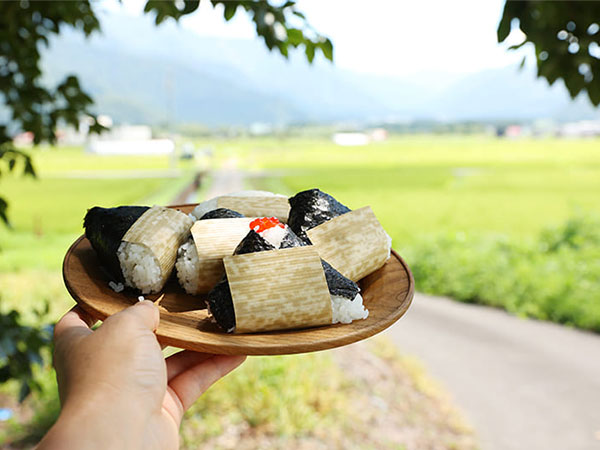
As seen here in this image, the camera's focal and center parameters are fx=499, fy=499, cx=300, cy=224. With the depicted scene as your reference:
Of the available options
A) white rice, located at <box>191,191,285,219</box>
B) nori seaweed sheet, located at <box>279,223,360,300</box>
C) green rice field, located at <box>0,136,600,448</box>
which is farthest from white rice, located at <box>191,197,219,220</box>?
green rice field, located at <box>0,136,600,448</box>

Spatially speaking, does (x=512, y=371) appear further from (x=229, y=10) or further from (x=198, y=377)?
(x=229, y=10)

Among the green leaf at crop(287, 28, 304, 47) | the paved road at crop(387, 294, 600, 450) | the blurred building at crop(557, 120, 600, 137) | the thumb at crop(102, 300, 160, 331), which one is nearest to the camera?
the thumb at crop(102, 300, 160, 331)

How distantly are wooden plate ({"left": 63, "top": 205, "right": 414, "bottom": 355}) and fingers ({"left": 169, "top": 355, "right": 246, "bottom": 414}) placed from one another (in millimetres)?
253

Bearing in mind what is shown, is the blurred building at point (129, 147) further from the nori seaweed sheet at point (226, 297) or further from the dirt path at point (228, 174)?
the nori seaweed sheet at point (226, 297)

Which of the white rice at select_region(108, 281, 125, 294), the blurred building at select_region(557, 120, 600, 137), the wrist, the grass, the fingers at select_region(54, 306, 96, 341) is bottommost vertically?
the blurred building at select_region(557, 120, 600, 137)

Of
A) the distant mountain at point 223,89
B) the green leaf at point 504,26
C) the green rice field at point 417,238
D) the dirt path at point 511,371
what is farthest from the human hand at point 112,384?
the distant mountain at point 223,89

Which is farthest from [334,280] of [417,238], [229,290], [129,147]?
[129,147]

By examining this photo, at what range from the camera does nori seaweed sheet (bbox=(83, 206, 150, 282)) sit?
4.45ft

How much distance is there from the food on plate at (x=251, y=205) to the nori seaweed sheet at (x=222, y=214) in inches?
3.3

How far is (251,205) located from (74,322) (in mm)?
627

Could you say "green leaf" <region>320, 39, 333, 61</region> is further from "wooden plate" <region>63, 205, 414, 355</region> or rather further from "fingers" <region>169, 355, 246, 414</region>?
"fingers" <region>169, 355, 246, 414</region>

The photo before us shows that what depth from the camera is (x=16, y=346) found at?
2.30m

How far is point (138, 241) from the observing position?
4.33ft

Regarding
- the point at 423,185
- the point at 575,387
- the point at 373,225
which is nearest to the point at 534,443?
the point at 575,387
